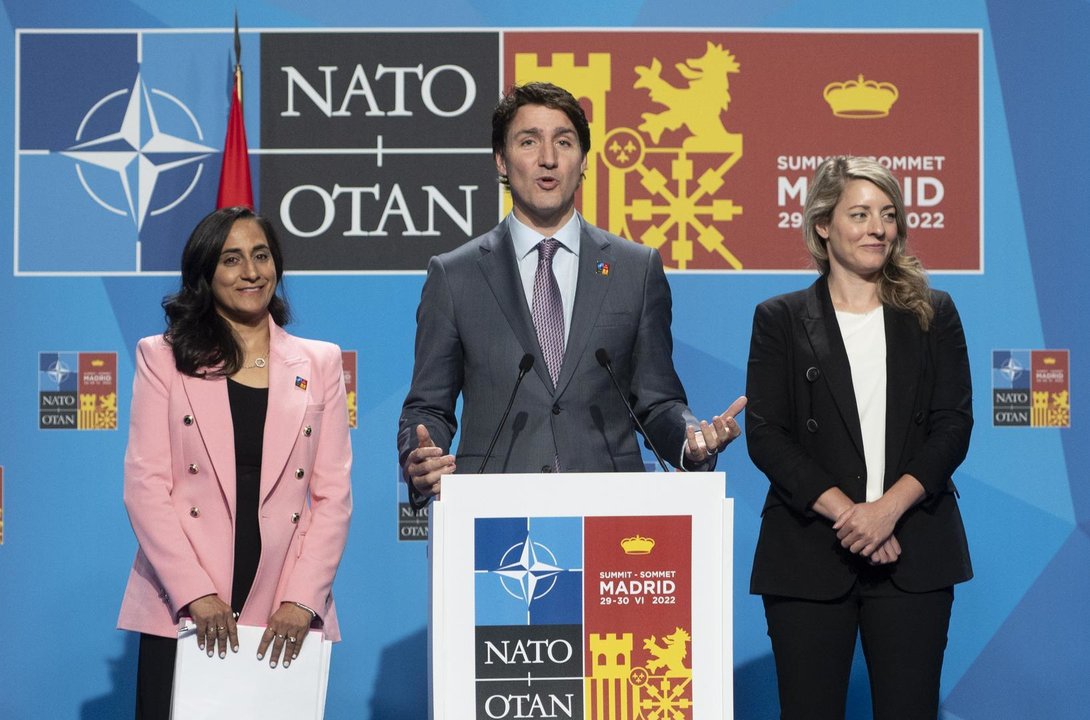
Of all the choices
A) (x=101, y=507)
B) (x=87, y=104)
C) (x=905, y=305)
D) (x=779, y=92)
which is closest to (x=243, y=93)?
(x=87, y=104)

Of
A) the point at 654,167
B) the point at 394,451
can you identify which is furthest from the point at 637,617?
the point at 654,167

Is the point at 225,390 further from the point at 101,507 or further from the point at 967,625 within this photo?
the point at 967,625

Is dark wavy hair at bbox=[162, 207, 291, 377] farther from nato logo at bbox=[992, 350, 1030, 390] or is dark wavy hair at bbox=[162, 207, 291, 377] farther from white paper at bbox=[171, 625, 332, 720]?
nato logo at bbox=[992, 350, 1030, 390]

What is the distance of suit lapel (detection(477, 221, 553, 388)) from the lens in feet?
9.14

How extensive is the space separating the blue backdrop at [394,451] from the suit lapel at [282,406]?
1.51 metres

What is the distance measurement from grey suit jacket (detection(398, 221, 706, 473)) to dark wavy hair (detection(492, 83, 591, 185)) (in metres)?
0.23

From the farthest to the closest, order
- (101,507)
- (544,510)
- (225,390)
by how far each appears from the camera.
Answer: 1. (101,507)
2. (225,390)
3. (544,510)

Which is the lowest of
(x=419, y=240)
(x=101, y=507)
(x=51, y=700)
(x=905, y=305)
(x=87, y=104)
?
(x=51, y=700)

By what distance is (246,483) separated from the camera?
113 inches

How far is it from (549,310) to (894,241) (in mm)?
840

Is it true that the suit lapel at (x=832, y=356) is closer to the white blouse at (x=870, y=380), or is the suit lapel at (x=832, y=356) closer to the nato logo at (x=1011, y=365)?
the white blouse at (x=870, y=380)

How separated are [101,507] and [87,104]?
1408 mm

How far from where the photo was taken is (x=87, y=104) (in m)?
4.47

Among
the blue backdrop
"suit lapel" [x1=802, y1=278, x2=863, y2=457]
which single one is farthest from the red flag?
"suit lapel" [x1=802, y1=278, x2=863, y2=457]
